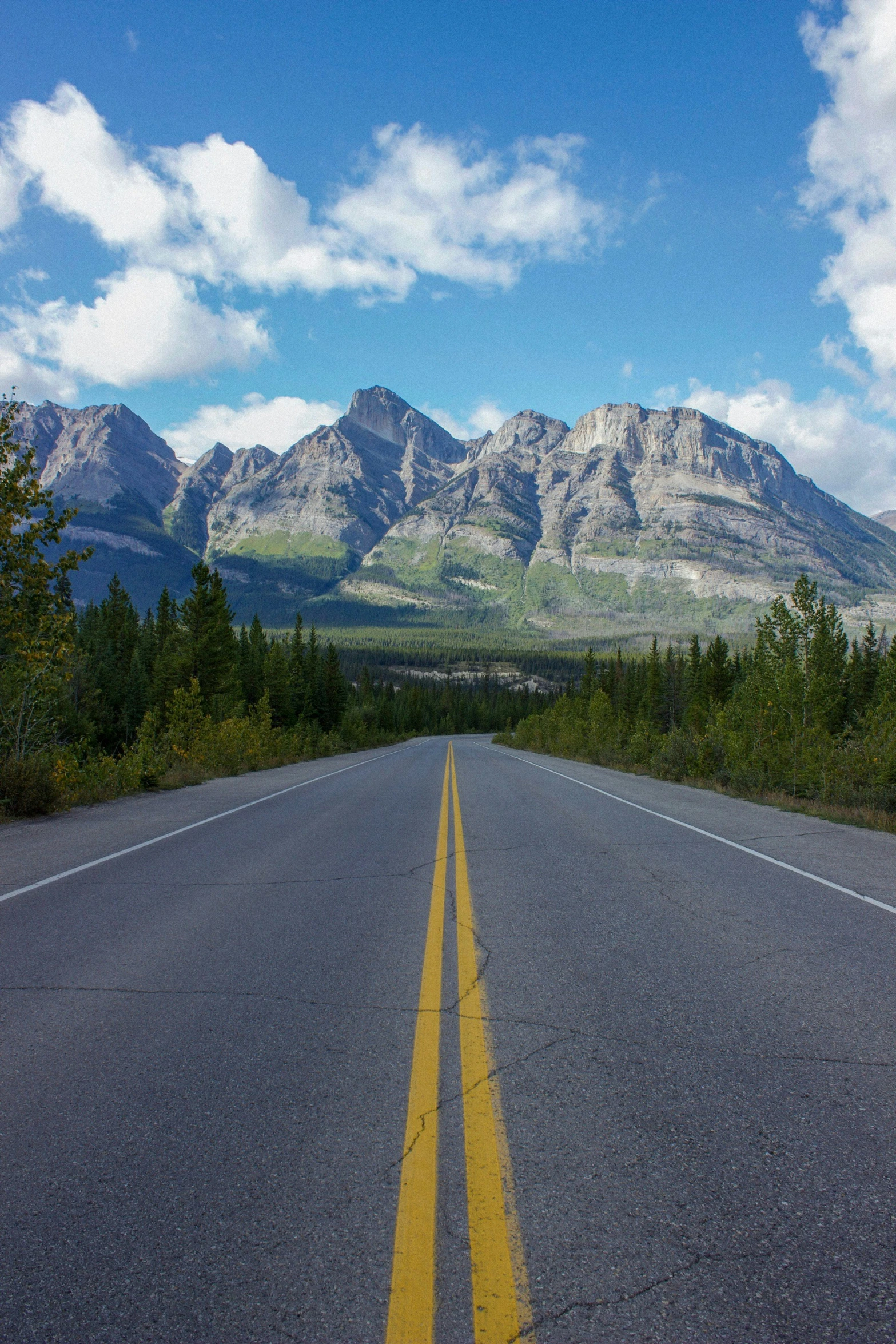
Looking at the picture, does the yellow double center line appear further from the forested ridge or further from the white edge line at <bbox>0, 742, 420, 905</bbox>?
the forested ridge

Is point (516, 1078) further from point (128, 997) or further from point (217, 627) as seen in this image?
point (217, 627)

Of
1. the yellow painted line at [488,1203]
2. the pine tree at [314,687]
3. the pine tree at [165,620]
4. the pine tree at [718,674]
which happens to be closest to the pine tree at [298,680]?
the pine tree at [314,687]

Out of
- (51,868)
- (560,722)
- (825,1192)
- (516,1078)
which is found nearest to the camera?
(825,1192)

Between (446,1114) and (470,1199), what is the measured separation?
0.52m

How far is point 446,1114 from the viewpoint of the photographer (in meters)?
2.86

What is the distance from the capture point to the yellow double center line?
6.15ft

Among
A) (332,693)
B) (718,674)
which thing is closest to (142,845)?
(332,693)

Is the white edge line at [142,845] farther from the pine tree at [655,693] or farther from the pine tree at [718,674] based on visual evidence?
the pine tree at [655,693]

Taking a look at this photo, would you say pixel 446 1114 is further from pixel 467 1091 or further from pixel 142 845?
pixel 142 845

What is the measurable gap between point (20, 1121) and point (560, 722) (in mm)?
43133

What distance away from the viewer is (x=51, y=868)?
7.36m

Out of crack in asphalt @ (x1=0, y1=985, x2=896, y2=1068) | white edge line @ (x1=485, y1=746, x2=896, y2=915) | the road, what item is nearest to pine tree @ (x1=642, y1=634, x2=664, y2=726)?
white edge line @ (x1=485, y1=746, x2=896, y2=915)

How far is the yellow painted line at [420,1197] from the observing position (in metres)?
1.88

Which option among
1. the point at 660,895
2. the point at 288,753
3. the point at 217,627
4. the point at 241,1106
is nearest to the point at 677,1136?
the point at 241,1106
